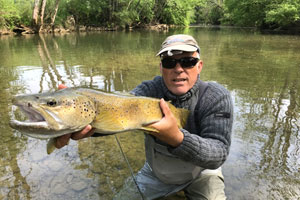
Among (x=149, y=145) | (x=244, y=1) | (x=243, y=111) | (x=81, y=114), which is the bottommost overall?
(x=243, y=111)

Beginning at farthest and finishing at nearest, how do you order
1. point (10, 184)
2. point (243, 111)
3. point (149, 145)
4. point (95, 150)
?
point (243, 111) < point (95, 150) < point (10, 184) < point (149, 145)

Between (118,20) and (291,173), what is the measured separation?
44.4 meters

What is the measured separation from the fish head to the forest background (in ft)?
107

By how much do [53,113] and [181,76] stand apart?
50.0 inches

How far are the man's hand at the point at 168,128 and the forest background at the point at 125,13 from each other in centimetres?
3274

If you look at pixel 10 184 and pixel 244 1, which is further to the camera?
pixel 244 1

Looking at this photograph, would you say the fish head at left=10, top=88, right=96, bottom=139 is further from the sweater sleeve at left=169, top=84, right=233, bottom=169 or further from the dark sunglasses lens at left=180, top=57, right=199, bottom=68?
the dark sunglasses lens at left=180, top=57, right=199, bottom=68

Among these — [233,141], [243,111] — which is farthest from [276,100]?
[233,141]

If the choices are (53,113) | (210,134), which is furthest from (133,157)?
(53,113)

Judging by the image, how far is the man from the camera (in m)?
1.93

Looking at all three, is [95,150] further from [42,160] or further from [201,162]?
[201,162]

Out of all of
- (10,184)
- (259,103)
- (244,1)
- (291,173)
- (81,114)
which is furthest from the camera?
(244,1)

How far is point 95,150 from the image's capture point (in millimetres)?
3818

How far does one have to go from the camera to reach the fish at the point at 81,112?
4.93 ft
